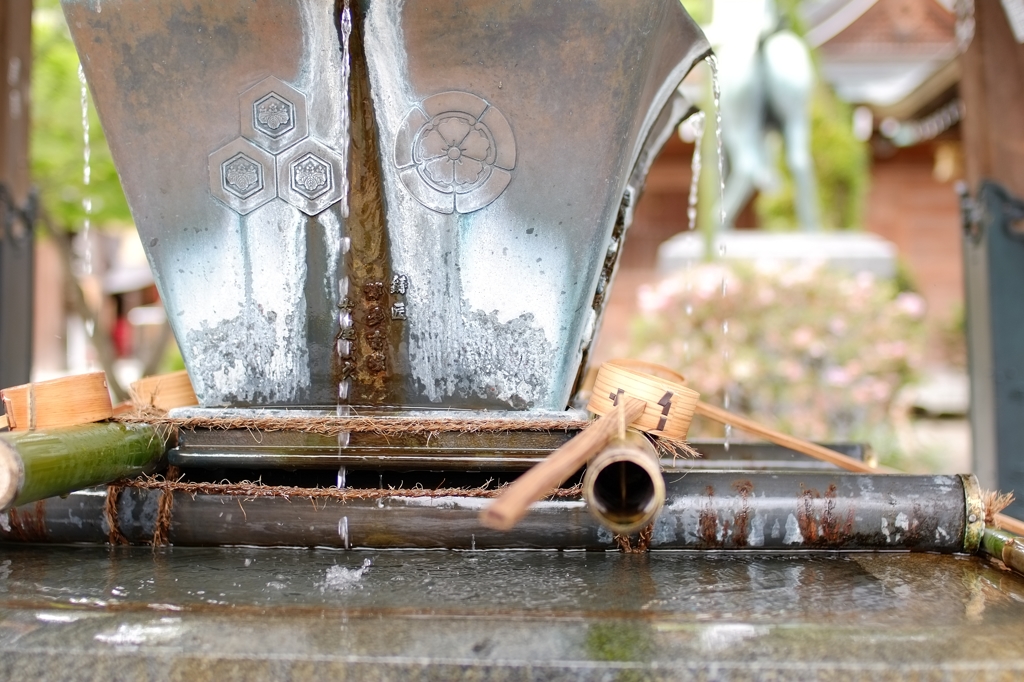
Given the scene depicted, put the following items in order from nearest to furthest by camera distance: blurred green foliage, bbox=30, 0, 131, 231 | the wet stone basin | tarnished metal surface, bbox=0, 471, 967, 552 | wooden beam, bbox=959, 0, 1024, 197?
the wet stone basin
tarnished metal surface, bbox=0, 471, 967, 552
wooden beam, bbox=959, 0, 1024, 197
blurred green foliage, bbox=30, 0, 131, 231

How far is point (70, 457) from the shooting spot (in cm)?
145

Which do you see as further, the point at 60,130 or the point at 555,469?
the point at 60,130

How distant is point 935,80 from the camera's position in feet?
27.6

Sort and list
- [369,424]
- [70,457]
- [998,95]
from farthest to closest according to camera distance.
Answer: [998,95] < [369,424] < [70,457]

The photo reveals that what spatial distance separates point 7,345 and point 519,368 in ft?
11.5

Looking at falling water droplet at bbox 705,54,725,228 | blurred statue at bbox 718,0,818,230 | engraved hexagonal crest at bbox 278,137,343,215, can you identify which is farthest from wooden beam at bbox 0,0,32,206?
blurred statue at bbox 718,0,818,230

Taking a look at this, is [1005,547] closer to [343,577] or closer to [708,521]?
[708,521]

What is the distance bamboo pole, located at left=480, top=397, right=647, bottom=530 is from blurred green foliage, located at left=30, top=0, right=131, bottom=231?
21.3 feet

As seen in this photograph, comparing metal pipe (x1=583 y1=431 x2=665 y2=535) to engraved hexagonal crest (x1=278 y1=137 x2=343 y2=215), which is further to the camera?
engraved hexagonal crest (x1=278 y1=137 x2=343 y2=215)

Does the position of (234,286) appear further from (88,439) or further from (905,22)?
(905,22)

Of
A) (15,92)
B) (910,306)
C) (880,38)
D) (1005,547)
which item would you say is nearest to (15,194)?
(15,92)

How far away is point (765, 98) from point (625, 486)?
653 centimetres

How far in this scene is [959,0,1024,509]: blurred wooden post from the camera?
3.98 meters

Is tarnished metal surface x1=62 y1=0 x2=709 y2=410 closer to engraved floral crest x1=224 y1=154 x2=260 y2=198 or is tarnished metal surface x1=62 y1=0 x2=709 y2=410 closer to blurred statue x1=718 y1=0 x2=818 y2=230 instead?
engraved floral crest x1=224 y1=154 x2=260 y2=198
